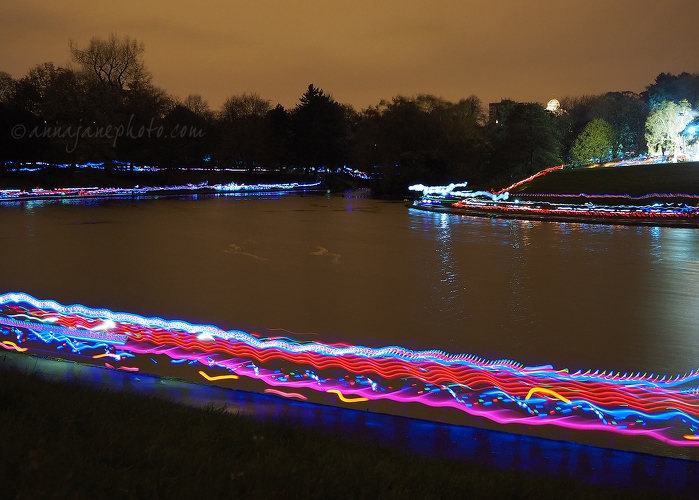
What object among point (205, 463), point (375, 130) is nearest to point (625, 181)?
point (375, 130)

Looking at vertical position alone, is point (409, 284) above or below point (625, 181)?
below

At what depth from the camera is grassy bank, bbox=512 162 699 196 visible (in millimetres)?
34875

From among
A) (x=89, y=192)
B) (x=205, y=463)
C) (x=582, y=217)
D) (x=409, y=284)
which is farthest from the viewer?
(x=89, y=192)

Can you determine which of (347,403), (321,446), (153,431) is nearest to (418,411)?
(347,403)

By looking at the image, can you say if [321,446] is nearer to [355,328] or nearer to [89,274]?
[355,328]

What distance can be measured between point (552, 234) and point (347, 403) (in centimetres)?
1705

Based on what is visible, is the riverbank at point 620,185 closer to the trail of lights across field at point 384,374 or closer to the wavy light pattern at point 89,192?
the wavy light pattern at point 89,192

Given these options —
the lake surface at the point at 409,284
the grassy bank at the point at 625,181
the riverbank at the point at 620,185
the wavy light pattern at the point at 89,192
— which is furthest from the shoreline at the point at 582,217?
the wavy light pattern at the point at 89,192

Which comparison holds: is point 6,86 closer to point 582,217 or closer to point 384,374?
point 582,217

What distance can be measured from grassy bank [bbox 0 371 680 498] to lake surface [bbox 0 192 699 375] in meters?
3.07

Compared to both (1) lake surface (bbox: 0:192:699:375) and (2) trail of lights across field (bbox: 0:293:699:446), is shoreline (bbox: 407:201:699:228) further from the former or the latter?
(2) trail of lights across field (bbox: 0:293:699:446)

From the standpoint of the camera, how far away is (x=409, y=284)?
11.2 meters

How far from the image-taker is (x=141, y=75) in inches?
2628

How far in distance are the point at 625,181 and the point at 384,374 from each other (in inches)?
1410
